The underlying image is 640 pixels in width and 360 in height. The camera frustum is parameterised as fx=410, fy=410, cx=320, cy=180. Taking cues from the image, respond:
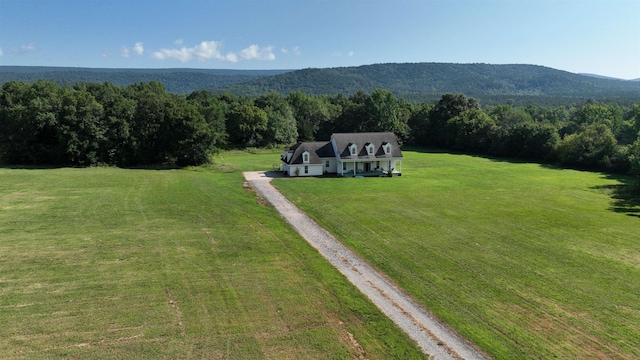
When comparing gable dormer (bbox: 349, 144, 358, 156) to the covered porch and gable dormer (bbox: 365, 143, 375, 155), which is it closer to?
the covered porch

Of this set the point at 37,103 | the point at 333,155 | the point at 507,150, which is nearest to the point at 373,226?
the point at 333,155

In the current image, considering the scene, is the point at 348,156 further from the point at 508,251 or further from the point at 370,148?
the point at 508,251

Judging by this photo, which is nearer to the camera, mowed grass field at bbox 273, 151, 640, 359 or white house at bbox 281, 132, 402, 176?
mowed grass field at bbox 273, 151, 640, 359

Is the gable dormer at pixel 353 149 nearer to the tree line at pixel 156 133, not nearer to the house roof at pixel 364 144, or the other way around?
the house roof at pixel 364 144

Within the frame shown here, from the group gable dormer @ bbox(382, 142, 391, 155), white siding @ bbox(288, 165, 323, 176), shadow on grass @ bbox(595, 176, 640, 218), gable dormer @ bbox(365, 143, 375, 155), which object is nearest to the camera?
shadow on grass @ bbox(595, 176, 640, 218)

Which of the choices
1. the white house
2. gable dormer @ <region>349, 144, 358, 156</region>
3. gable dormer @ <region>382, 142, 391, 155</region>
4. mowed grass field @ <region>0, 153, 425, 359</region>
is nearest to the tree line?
the white house

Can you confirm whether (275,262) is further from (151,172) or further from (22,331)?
(151,172)

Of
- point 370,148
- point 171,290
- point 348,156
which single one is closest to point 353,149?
point 348,156
